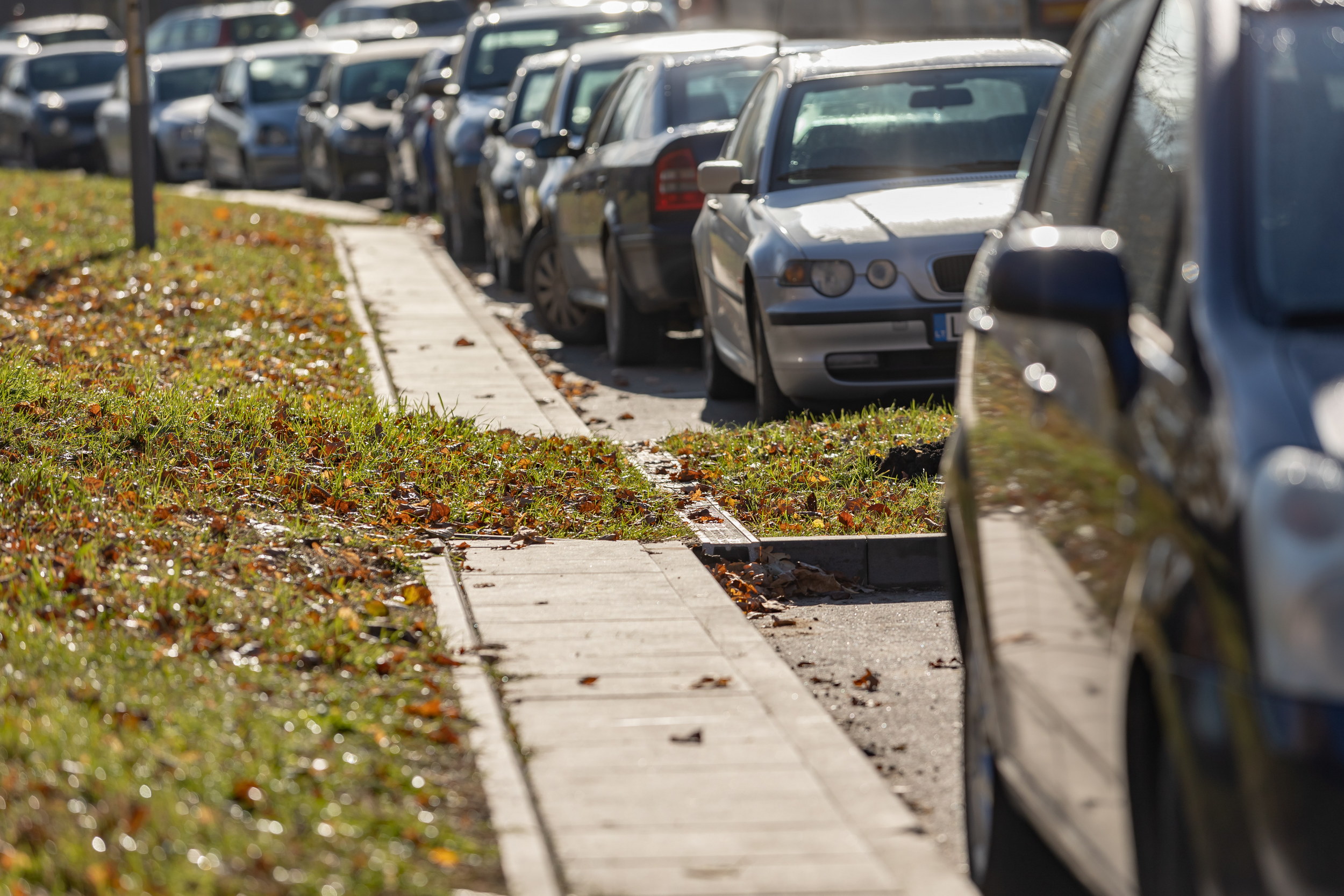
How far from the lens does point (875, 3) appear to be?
28406mm

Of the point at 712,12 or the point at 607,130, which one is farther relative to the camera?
the point at 712,12

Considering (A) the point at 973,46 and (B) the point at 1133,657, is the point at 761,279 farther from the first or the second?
(B) the point at 1133,657

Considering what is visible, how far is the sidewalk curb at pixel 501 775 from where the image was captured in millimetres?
3830

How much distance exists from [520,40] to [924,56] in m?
9.21

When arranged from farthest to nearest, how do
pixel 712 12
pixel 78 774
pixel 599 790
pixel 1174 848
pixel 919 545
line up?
1. pixel 712 12
2. pixel 919 545
3. pixel 599 790
4. pixel 78 774
5. pixel 1174 848

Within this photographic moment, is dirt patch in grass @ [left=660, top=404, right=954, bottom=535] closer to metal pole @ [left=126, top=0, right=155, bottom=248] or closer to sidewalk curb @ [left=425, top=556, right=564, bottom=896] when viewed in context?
sidewalk curb @ [left=425, top=556, right=564, bottom=896]

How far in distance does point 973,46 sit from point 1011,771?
285 inches

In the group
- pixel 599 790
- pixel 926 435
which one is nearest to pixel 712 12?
pixel 926 435

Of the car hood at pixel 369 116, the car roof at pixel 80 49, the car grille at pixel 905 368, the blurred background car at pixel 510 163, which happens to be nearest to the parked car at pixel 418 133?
the car hood at pixel 369 116

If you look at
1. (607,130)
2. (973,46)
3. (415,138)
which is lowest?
(415,138)

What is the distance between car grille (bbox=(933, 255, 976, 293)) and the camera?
905cm

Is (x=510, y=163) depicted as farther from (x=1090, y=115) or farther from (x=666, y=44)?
(x=1090, y=115)

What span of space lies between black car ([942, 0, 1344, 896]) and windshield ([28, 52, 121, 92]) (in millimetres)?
31722

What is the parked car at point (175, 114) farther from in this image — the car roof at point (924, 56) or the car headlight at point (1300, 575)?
the car headlight at point (1300, 575)
